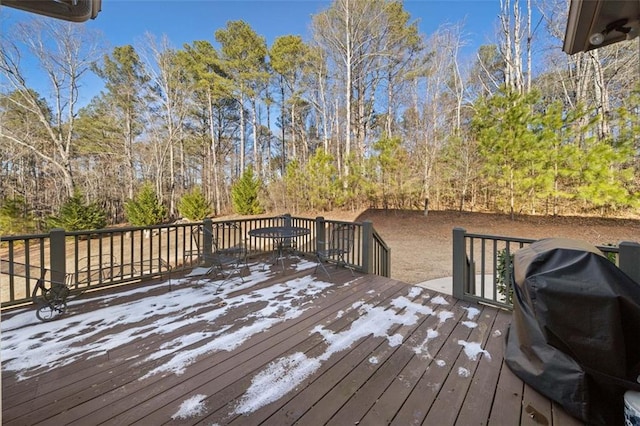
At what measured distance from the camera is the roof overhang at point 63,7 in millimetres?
1471

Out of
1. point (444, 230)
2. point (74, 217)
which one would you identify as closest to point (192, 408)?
point (444, 230)

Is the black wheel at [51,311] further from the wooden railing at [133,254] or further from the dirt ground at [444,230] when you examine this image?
the dirt ground at [444,230]

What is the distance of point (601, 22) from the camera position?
155cm

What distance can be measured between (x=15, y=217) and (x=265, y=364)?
46.9 feet

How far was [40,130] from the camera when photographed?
1134 centimetres

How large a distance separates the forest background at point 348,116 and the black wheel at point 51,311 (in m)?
7.78

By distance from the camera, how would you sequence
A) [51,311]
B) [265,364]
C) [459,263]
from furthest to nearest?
1. [459,263]
2. [51,311]
3. [265,364]

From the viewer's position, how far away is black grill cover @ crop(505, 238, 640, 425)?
4.61 feet

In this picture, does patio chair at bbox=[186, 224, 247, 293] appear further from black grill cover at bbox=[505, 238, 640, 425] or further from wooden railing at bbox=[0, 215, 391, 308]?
black grill cover at bbox=[505, 238, 640, 425]

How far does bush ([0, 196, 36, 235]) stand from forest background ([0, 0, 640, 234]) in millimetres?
62

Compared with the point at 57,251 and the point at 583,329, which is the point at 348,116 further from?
the point at 583,329

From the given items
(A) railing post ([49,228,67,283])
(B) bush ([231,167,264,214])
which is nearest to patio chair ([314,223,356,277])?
(A) railing post ([49,228,67,283])

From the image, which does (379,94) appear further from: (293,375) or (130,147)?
(293,375)

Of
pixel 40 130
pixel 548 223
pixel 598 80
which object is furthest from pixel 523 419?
pixel 40 130
